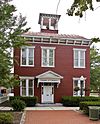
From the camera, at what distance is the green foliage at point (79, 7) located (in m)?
3.06

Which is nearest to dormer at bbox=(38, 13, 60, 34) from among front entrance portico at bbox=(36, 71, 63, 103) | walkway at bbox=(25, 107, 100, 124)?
front entrance portico at bbox=(36, 71, 63, 103)

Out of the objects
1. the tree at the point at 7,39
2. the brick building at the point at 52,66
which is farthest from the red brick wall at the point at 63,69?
the tree at the point at 7,39

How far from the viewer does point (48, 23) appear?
40.2 metres

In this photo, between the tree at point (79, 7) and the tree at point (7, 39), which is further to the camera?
the tree at point (7, 39)

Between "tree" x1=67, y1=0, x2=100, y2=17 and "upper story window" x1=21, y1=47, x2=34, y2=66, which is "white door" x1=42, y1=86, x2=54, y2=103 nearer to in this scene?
"upper story window" x1=21, y1=47, x2=34, y2=66

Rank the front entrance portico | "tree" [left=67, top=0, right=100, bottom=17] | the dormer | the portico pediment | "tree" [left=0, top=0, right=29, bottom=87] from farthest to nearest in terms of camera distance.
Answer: the dormer → the front entrance portico → the portico pediment → "tree" [left=0, top=0, right=29, bottom=87] → "tree" [left=67, top=0, right=100, bottom=17]

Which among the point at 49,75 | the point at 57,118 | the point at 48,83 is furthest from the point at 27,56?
the point at 57,118

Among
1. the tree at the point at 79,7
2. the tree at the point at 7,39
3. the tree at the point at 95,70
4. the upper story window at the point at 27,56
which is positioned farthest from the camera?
the tree at the point at 95,70

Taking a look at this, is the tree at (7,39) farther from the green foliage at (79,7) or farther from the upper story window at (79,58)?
the upper story window at (79,58)

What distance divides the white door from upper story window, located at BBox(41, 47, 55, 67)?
2.90 m

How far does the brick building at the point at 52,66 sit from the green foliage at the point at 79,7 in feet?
102

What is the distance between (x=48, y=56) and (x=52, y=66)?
137cm

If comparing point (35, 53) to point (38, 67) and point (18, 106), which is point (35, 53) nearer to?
point (38, 67)

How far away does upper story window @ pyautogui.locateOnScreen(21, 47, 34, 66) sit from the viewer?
115ft
